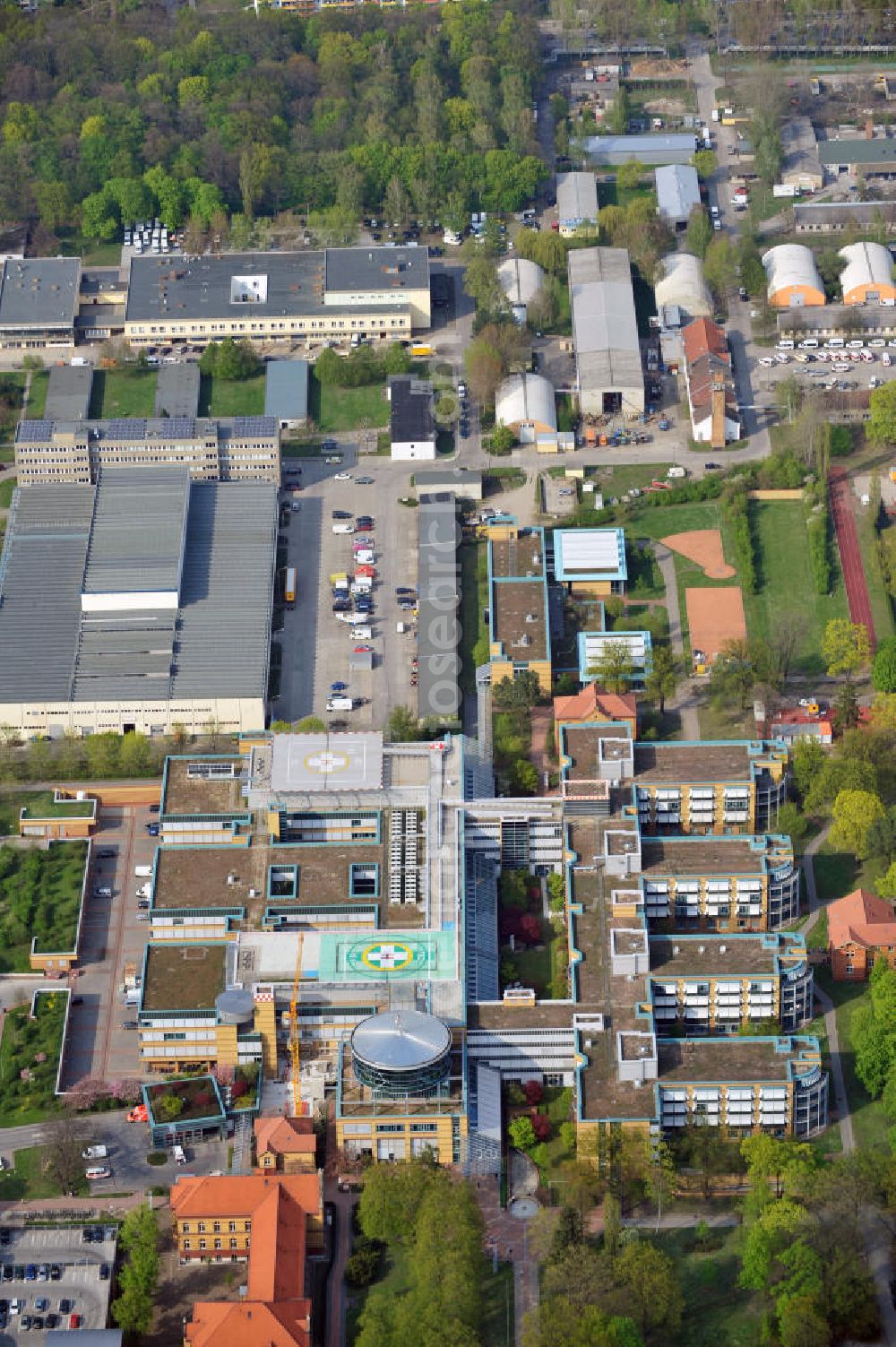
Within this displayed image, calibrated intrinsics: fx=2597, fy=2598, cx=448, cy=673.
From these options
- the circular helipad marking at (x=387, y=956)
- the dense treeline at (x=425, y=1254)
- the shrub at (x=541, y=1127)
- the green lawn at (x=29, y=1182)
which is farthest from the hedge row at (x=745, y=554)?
the green lawn at (x=29, y=1182)

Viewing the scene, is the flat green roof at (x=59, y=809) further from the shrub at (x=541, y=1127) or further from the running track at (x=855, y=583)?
the running track at (x=855, y=583)

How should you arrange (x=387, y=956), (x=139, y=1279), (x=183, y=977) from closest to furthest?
(x=139, y=1279) < (x=387, y=956) < (x=183, y=977)

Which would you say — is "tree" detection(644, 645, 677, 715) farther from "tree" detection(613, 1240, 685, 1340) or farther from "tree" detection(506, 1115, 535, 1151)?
"tree" detection(613, 1240, 685, 1340)

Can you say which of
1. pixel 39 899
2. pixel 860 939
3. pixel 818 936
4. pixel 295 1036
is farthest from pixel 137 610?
pixel 860 939

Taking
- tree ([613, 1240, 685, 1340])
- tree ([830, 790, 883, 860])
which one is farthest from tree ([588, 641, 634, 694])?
tree ([613, 1240, 685, 1340])

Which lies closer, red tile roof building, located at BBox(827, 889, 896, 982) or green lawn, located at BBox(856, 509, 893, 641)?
red tile roof building, located at BBox(827, 889, 896, 982)

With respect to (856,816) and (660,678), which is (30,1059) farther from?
(856,816)
